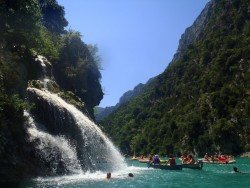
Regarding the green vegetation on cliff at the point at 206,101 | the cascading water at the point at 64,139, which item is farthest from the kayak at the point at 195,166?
the green vegetation on cliff at the point at 206,101

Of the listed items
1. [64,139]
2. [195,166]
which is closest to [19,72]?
[64,139]

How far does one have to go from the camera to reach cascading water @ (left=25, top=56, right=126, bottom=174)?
35.6 m

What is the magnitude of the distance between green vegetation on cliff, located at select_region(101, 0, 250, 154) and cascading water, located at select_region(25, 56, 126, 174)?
217 ft

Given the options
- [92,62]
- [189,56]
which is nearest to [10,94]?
[92,62]

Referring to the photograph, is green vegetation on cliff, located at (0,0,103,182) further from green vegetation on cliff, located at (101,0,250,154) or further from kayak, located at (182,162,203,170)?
green vegetation on cliff, located at (101,0,250,154)

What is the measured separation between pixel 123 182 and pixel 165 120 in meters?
117

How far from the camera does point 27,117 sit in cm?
3503

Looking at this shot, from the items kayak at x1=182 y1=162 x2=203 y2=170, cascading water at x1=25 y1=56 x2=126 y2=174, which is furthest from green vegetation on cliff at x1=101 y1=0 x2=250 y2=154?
cascading water at x1=25 y1=56 x2=126 y2=174

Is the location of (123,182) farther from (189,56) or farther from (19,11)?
(189,56)

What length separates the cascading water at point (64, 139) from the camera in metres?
35.6

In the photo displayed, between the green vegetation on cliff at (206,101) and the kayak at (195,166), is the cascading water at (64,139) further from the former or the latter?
the green vegetation on cliff at (206,101)

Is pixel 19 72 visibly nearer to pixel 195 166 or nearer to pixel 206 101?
pixel 195 166

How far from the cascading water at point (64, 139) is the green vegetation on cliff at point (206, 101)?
2602 inches

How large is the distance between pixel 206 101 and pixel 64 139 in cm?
8944
